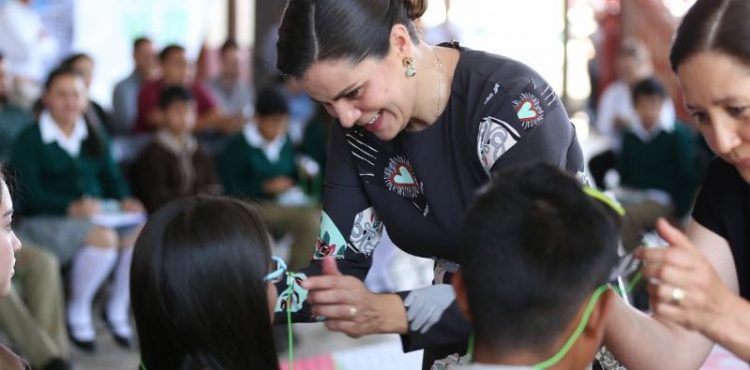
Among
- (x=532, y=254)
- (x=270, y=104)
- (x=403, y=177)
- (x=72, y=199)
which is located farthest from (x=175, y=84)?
(x=532, y=254)

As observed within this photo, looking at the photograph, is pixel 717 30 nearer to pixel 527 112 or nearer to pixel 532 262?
pixel 527 112

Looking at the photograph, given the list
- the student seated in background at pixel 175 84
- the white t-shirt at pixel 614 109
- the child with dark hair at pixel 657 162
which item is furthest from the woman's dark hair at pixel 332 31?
the white t-shirt at pixel 614 109

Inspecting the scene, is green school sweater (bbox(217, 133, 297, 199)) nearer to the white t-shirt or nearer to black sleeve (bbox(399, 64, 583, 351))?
the white t-shirt

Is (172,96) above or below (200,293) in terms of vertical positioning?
below

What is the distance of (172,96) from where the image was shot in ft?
16.0

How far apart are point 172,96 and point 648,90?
2.46 meters

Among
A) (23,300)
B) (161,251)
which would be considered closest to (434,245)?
(161,251)

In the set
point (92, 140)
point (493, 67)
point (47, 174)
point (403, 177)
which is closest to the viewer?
point (493, 67)

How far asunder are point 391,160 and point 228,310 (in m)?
0.42

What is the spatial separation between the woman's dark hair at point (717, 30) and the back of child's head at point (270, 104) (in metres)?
3.77

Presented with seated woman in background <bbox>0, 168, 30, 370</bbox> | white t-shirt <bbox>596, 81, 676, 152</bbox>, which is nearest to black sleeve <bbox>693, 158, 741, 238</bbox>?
seated woman in background <bbox>0, 168, 30, 370</bbox>

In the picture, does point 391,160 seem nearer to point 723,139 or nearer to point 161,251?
point 161,251

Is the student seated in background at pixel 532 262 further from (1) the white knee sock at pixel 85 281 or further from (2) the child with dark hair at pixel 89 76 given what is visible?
(2) the child with dark hair at pixel 89 76

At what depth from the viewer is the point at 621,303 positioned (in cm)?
156
